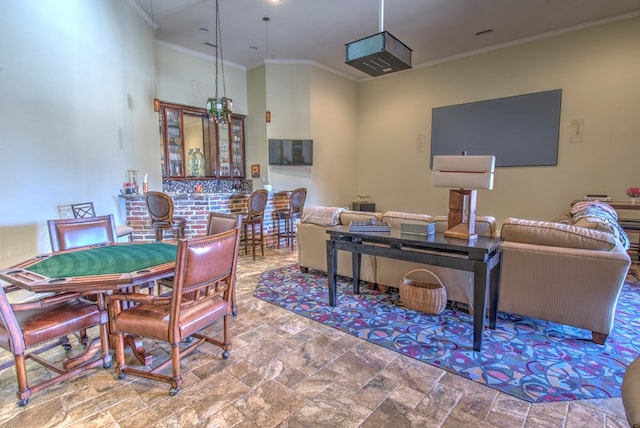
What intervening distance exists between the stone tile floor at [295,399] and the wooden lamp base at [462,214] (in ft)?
3.54

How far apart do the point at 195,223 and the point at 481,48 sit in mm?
6194

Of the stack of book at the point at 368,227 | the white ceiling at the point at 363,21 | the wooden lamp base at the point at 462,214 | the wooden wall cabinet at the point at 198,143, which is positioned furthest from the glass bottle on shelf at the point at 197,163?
the wooden lamp base at the point at 462,214

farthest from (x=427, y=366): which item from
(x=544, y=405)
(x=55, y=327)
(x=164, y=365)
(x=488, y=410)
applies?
(x=55, y=327)

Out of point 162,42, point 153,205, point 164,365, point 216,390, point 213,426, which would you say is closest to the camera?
point 213,426

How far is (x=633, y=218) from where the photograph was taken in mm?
4973

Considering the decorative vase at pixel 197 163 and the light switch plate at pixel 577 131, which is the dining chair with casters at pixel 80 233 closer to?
the decorative vase at pixel 197 163

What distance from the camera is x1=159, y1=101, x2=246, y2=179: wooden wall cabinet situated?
639 centimetres

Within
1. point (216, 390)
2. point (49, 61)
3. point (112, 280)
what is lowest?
point (216, 390)

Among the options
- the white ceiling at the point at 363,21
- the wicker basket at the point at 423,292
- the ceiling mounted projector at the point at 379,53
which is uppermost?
the white ceiling at the point at 363,21

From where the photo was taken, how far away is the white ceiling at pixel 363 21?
15.6 feet

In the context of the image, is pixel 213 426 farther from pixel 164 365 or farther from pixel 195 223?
pixel 195 223

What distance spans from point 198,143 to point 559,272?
654 cm

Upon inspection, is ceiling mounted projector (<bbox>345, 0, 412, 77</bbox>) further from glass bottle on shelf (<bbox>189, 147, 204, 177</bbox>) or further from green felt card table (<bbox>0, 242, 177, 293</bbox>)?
glass bottle on shelf (<bbox>189, 147, 204, 177</bbox>)

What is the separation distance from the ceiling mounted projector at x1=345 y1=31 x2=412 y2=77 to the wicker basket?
2.14 metres
